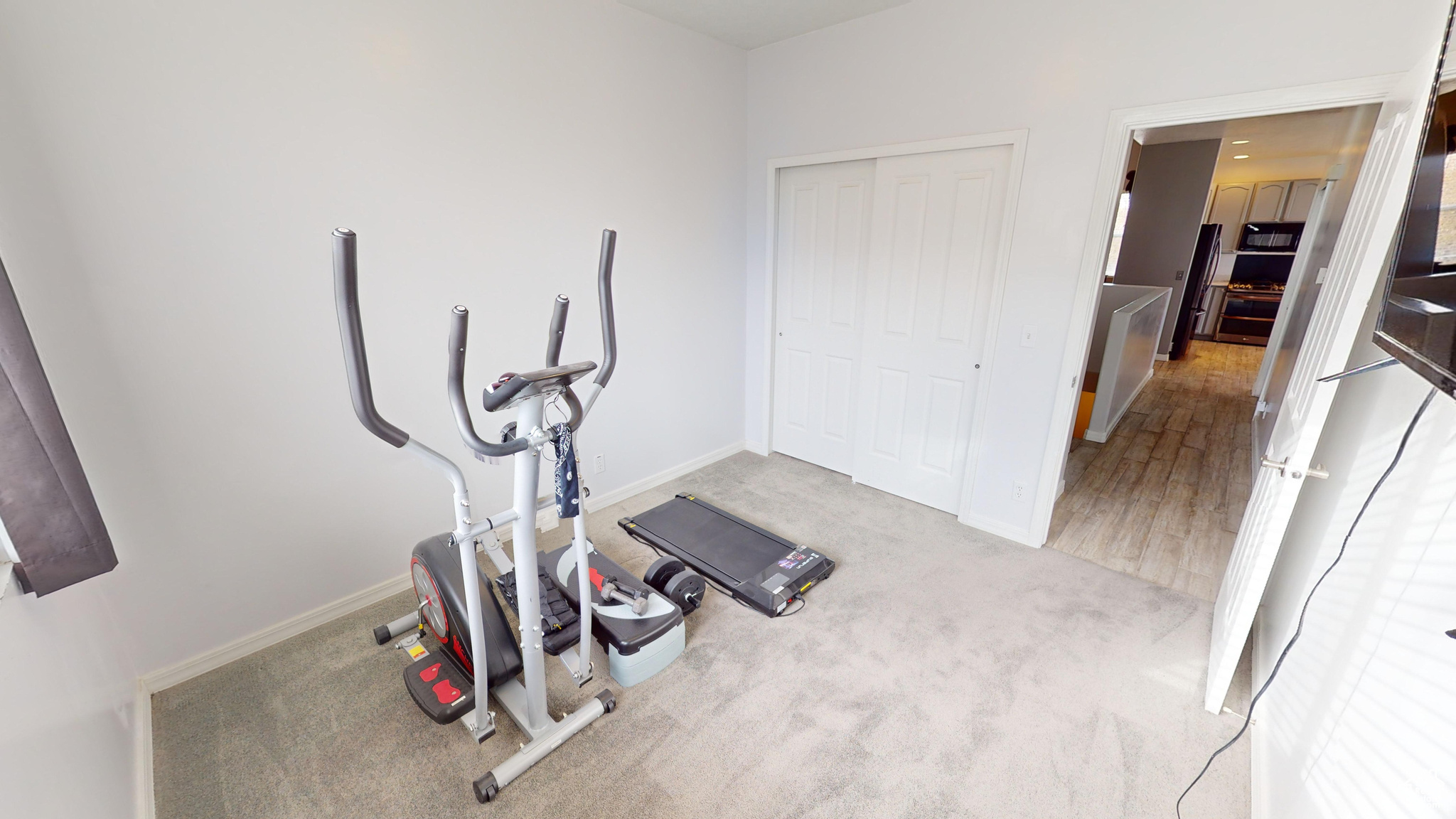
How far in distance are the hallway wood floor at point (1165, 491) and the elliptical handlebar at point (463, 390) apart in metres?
2.67

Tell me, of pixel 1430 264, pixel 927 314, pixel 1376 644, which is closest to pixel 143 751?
pixel 1376 644

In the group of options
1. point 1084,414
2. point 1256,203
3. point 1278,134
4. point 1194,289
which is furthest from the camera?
point 1256,203

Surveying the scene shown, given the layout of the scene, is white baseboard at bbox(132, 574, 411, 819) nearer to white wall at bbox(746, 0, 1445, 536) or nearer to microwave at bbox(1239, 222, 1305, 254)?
white wall at bbox(746, 0, 1445, 536)

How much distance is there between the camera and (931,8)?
2.49 m

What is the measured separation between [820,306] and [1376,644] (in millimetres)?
2703

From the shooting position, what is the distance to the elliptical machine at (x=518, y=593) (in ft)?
3.99

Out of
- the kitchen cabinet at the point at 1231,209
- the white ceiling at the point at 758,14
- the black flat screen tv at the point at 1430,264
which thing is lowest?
the black flat screen tv at the point at 1430,264

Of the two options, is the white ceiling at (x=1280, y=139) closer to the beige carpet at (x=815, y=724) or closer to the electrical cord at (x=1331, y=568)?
the electrical cord at (x=1331, y=568)

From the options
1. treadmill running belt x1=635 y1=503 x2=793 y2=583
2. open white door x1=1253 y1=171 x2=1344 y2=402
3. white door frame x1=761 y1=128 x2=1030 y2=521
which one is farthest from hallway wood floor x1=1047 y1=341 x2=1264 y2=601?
treadmill running belt x1=635 y1=503 x2=793 y2=583

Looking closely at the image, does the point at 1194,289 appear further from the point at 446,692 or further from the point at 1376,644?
the point at 446,692

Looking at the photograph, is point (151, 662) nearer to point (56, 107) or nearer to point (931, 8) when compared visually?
point (56, 107)

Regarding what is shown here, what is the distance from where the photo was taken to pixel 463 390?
1182 millimetres

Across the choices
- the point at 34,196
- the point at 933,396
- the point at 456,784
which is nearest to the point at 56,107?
the point at 34,196

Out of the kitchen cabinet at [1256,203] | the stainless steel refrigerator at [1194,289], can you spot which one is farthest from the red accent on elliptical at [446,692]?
the kitchen cabinet at [1256,203]
